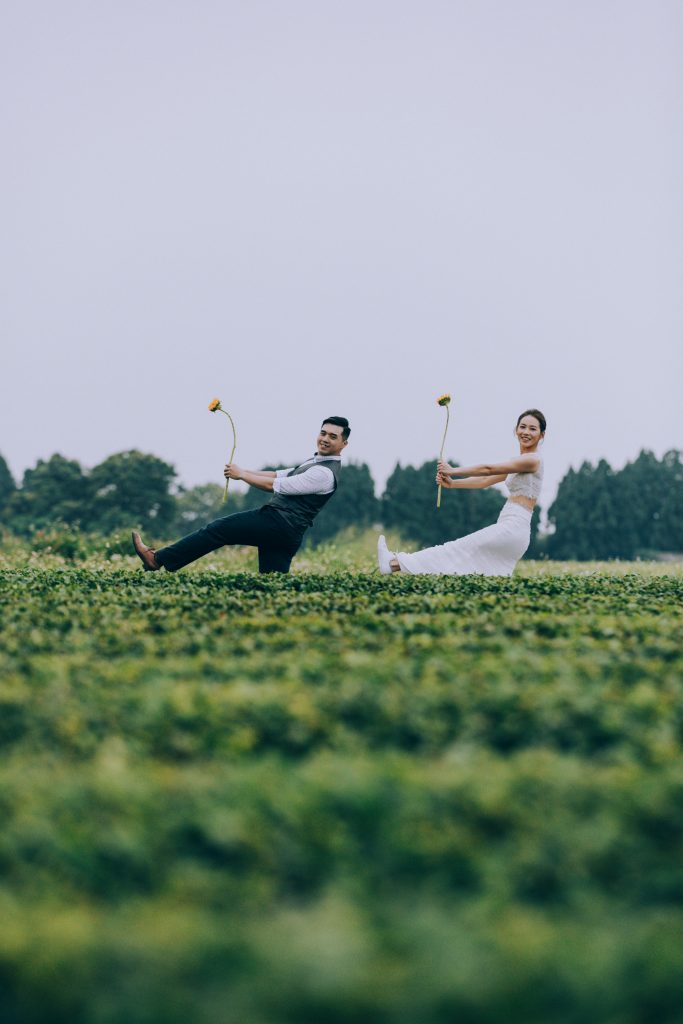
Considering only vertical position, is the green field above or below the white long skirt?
below

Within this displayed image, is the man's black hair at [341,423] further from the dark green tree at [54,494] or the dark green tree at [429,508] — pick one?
the dark green tree at [54,494]

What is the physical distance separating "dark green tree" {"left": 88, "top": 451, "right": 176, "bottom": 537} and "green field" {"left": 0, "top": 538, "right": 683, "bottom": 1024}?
4626cm

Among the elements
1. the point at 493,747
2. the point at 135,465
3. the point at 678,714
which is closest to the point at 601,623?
the point at 678,714

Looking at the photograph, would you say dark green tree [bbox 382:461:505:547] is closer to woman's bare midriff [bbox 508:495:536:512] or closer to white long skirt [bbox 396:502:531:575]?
white long skirt [bbox 396:502:531:575]

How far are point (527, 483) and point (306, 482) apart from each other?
235 cm

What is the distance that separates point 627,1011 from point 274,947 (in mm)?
667

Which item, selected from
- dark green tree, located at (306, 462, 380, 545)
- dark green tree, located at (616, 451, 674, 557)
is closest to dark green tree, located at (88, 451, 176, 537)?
dark green tree, located at (306, 462, 380, 545)

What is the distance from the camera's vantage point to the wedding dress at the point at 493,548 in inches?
365

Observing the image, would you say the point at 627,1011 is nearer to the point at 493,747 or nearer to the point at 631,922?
the point at 631,922

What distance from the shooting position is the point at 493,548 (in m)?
9.45

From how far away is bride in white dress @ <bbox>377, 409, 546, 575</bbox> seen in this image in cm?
916

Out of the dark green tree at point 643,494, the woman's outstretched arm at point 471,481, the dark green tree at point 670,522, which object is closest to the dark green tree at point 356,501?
the dark green tree at point 643,494

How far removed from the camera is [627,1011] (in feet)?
5.43

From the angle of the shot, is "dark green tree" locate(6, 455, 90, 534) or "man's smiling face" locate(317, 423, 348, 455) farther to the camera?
"dark green tree" locate(6, 455, 90, 534)
